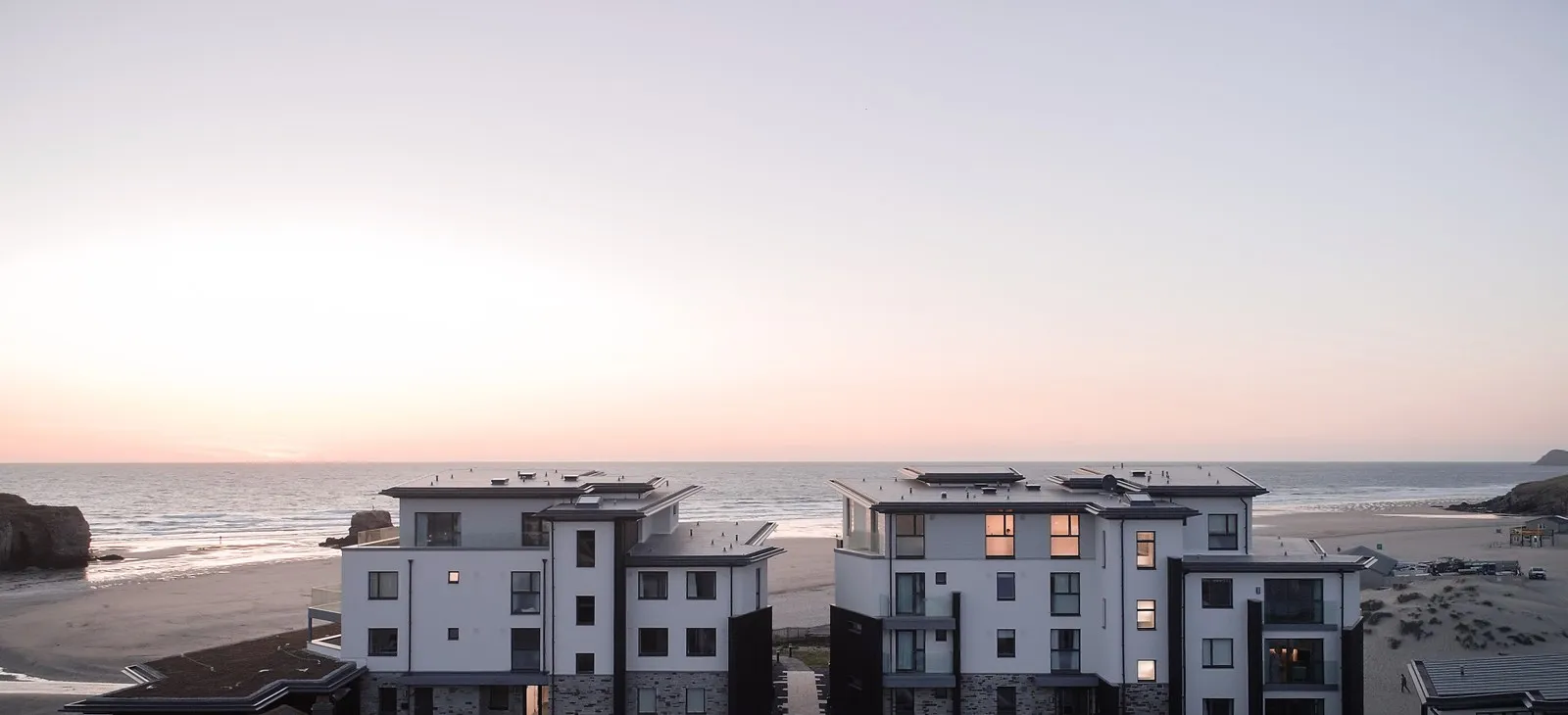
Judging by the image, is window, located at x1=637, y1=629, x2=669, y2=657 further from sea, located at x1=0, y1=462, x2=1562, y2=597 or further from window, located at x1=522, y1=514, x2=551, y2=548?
sea, located at x1=0, y1=462, x2=1562, y2=597

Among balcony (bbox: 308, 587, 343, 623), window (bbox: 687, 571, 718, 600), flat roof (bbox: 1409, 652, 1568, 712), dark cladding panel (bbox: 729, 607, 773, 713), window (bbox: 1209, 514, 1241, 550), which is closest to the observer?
flat roof (bbox: 1409, 652, 1568, 712)

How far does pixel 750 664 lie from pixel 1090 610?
11309 millimetres

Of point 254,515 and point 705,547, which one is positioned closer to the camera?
point 705,547

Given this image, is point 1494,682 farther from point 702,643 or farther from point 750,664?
point 702,643

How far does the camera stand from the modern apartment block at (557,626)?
31500mm

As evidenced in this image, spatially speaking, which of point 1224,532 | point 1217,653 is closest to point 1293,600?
point 1217,653

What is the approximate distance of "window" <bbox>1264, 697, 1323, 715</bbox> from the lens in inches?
1240

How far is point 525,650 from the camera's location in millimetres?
31703

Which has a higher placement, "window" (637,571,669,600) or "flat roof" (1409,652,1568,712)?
"window" (637,571,669,600)

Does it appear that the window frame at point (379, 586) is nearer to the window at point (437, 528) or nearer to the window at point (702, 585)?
the window at point (437, 528)

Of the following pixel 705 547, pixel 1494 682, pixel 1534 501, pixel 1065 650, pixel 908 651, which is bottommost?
pixel 1534 501

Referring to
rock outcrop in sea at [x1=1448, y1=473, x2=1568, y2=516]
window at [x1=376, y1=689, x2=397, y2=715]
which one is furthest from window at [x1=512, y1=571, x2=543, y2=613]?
rock outcrop in sea at [x1=1448, y1=473, x2=1568, y2=516]

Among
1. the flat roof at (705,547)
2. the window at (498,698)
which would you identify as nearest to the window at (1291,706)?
the flat roof at (705,547)

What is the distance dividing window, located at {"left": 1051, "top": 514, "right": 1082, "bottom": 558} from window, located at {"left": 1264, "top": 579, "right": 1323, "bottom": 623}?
5978mm
